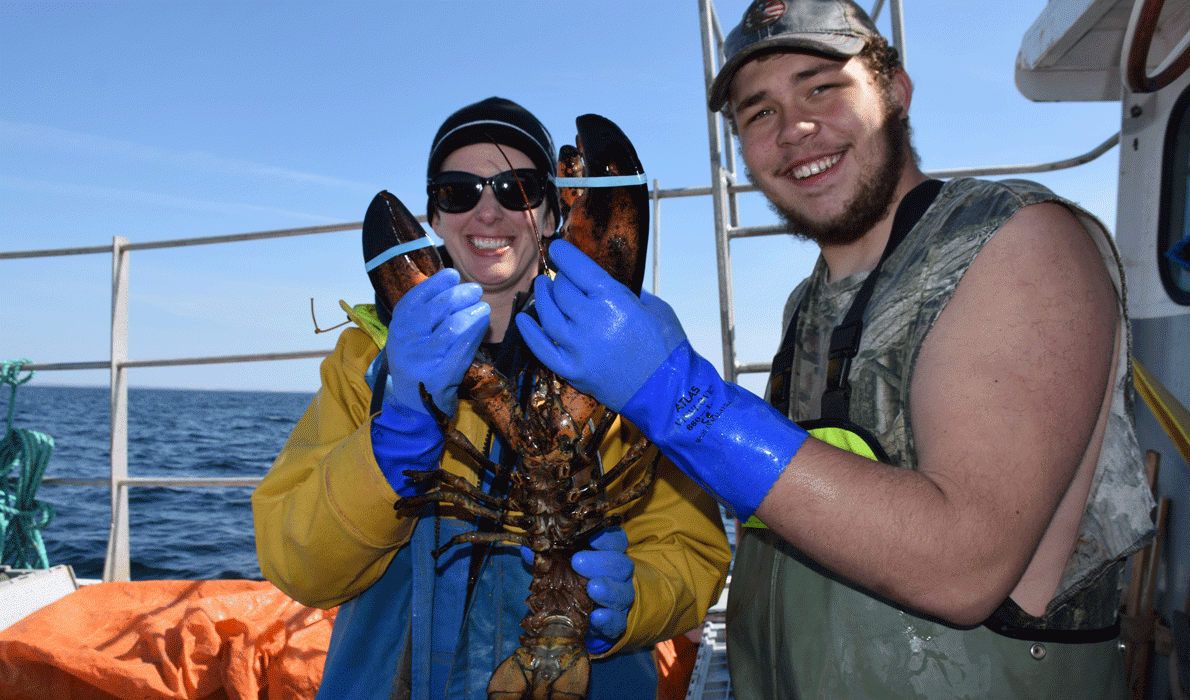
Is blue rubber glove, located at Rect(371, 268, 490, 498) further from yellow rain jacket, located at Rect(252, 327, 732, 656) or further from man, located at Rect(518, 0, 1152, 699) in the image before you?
man, located at Rect(518, 0, 1152, 699)

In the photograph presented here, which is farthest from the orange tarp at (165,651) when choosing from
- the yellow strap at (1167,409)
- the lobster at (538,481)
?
the yellow strap at (1167,409)

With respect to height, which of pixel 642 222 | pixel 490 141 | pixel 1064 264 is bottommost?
pixel 1064 264

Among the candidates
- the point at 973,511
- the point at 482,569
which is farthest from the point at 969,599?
the point at 482,569

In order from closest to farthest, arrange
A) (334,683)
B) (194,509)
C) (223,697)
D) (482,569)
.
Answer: (334,683) < (482,569) < (223,697) < (194,509)

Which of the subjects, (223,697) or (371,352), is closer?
(371,352)

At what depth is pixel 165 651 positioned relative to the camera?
3340 mm

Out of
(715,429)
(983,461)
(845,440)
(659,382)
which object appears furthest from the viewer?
(845,440)

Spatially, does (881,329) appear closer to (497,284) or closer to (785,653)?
(785,653)

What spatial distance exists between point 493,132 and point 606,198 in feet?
2.65

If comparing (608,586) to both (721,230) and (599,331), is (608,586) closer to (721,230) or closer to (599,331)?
(599,331)

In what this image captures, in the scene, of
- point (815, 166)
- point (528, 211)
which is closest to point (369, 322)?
point (528, 211)

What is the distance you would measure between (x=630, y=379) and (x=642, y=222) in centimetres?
45

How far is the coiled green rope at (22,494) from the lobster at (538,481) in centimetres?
418

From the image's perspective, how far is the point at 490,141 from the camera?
Answer: 2.34 m
